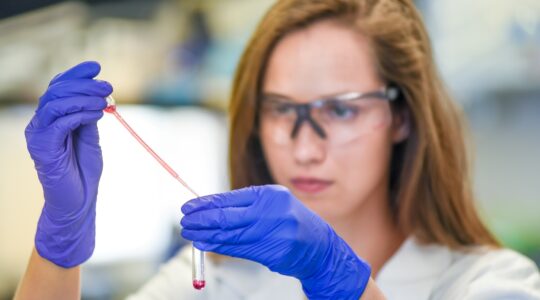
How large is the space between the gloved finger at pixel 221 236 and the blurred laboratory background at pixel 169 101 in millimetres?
1931

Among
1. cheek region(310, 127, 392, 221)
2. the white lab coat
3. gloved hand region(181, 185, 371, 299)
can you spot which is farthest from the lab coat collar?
gloved hand region(181, 185, 371, 299)

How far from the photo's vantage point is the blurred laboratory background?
3170mm

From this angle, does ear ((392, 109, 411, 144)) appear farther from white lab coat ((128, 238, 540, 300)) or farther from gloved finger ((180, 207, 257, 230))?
gloved finger ((180, 207, 257, 230))

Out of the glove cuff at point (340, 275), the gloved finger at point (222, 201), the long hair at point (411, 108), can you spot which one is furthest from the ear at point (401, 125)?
the gloved finger at point (222, 201)

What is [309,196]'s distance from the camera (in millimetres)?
1811

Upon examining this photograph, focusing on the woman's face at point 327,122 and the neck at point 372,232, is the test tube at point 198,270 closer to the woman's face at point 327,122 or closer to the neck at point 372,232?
the woman's face at point 327,122

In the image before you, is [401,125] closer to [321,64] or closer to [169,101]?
[321,64]

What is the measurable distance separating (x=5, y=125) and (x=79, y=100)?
2.05 meters

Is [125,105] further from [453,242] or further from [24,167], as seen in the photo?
[453,242]

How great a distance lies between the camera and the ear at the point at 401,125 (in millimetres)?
1943

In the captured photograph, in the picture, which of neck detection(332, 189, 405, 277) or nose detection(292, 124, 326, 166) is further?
neck detection(332, 189, 405, 277)

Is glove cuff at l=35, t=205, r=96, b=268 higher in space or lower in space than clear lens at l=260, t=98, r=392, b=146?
lower

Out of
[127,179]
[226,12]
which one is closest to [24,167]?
[127,179]

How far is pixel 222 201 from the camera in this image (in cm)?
131
